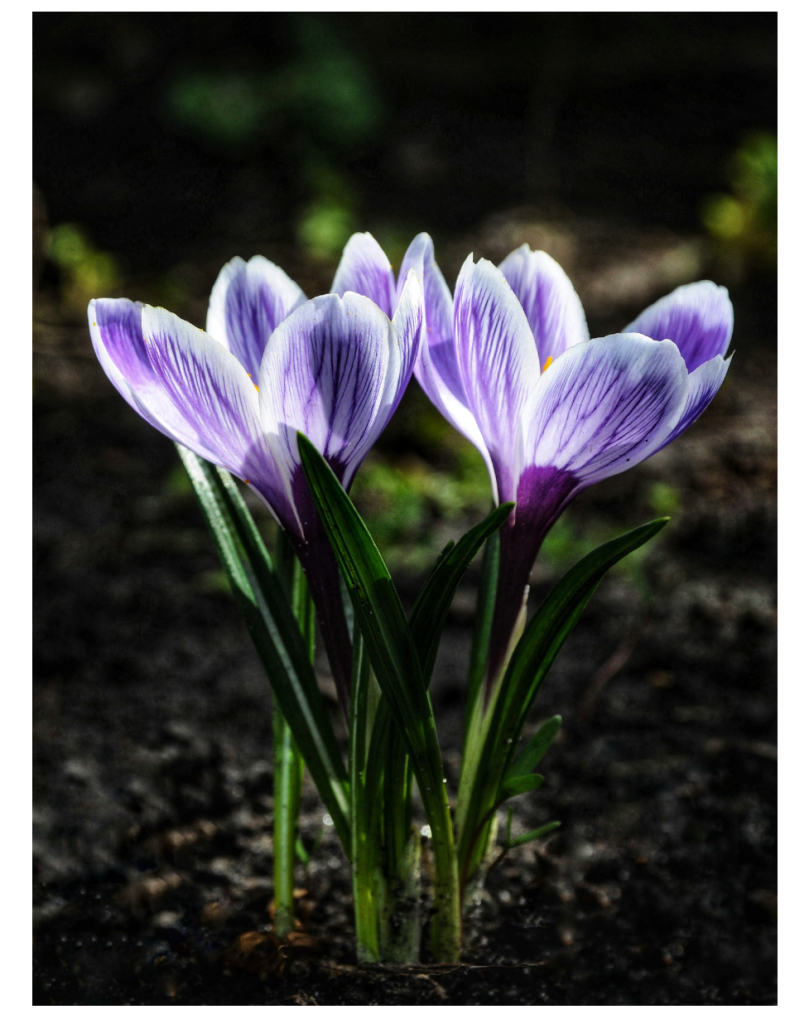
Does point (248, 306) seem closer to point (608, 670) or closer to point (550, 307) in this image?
point (550, 307)

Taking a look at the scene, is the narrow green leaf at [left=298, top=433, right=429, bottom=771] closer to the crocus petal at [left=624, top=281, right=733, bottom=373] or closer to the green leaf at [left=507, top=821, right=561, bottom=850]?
the green leaf at [left=507, top=821, right=561, bottom=850]

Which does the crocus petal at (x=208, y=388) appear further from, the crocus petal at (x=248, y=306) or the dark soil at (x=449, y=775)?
the dark soil at (x=449, y=775)

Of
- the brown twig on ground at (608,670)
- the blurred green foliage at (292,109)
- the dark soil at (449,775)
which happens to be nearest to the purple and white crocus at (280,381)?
the dark soil at (449,775)

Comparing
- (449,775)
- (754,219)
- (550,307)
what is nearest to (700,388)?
(550,307)

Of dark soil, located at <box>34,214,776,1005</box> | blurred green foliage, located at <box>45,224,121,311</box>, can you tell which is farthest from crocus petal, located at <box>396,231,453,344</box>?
blurred green foliage, located at <box>45,224,121,311</box>

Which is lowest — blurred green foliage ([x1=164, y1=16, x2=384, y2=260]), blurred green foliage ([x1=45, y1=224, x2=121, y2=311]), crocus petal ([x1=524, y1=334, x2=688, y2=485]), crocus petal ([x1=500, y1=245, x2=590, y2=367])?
crocus petal ([x1=524, y1=334, x2=688, y2=485])

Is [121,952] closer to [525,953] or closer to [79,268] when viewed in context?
[525,953]

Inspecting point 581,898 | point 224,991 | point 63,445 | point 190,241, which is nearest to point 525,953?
point 581,898
